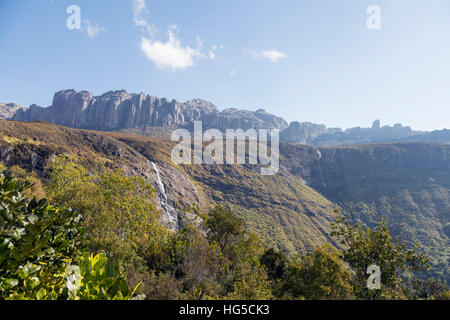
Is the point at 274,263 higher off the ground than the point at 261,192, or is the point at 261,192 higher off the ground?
the point at 274,263

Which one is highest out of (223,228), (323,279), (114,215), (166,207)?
(114,215)

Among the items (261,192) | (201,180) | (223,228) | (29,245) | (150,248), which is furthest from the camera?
(261,192)

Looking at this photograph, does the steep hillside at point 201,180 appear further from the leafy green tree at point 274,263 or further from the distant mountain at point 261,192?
the leafy green tree at point 274,263

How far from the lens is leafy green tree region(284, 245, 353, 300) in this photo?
17078 mm

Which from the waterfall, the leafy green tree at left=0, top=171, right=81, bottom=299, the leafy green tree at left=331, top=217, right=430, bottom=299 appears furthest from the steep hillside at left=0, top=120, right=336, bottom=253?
the leafy green tree at left=331, top=217, right=430, bottom=299

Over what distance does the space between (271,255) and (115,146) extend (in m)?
96.1

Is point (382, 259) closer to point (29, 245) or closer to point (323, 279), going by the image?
point (323, 279)

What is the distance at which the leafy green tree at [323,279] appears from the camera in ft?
56.0

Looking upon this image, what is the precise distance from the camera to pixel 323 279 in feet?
57.2

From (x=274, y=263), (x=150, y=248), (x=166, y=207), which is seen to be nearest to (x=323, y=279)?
(x=274, y=263)

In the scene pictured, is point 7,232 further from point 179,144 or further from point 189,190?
point 179,144
